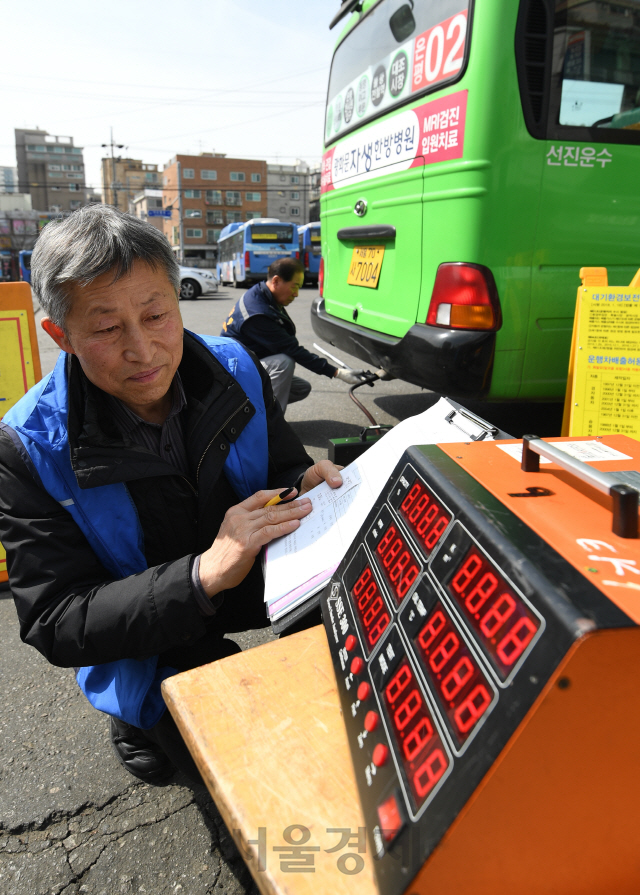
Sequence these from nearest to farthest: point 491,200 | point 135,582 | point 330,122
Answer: point 135,582
point 491,200
point 330,122

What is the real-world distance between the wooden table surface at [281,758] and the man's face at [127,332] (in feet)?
2.34

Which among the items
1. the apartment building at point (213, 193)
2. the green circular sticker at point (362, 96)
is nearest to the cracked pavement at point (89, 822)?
the green circular sticker at point (362, 96)

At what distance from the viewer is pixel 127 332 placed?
1302 millimetres

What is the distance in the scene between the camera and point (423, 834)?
22.3 inches

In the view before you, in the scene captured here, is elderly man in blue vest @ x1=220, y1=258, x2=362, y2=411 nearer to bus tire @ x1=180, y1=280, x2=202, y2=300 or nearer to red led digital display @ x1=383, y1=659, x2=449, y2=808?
red led digital display @ x1=383, y1=659, x2=449, y2=808

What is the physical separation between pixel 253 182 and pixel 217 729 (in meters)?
82.4

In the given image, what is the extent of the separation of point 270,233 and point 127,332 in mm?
25380

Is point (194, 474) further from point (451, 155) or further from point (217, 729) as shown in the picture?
point (451, 155)

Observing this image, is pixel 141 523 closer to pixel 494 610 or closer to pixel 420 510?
pixel 420 510

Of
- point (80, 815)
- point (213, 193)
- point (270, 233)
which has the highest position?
point (213, 193)

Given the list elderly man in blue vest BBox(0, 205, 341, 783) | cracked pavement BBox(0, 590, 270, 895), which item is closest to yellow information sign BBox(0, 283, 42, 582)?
cracked pavement BBox(0, 590, 270, 895)

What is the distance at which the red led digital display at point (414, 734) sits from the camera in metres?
0.59

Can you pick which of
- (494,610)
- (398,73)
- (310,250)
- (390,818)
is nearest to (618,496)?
(494,610)

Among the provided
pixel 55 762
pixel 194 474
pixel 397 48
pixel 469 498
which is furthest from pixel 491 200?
pixel 55 762
